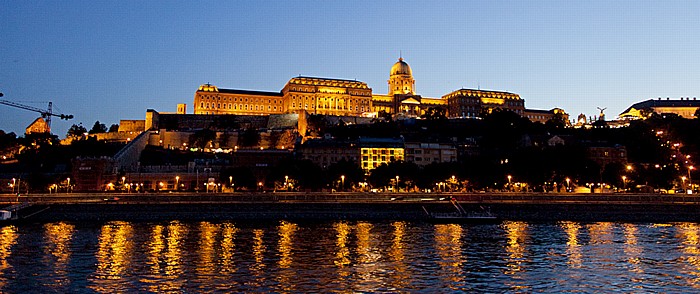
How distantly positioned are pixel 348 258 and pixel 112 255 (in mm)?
12887

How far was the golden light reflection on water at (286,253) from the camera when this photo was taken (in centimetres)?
2450

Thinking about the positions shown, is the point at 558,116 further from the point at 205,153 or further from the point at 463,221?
the point at 463,221

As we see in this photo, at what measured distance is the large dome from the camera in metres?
194

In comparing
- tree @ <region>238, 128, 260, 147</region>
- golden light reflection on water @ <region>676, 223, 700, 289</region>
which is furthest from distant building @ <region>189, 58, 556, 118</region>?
golden light reflection on water @ <region>676, 223, 700, 289</region>

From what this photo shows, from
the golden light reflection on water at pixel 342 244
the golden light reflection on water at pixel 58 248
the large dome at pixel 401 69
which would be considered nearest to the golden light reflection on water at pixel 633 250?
the golden light reflection on water at pixel 342 244

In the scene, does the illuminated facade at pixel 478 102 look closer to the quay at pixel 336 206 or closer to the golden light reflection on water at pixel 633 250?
the quay at pixel 336 206

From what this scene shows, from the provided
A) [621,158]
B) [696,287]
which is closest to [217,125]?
[621,158]

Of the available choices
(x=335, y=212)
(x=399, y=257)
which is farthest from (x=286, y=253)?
(x=335, y=212)

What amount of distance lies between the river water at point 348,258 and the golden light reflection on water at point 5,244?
0.06 m

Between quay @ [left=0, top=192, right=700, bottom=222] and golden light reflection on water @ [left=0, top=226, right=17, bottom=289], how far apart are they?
6675mm

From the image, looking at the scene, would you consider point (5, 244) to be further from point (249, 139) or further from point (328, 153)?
point (249, 139)

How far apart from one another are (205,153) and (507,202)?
72269 millimetres

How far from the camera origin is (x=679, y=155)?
8819cm

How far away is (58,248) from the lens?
3491 cm
